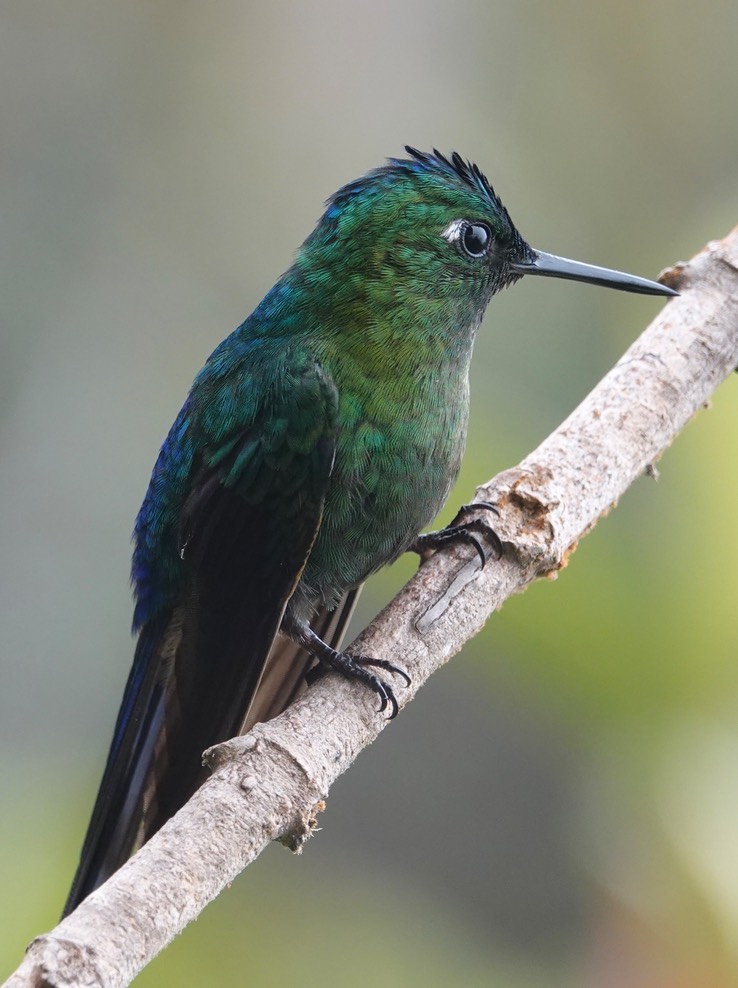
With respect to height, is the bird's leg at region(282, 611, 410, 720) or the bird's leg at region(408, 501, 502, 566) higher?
the bird's leg at region(408, 501, 502, 566)

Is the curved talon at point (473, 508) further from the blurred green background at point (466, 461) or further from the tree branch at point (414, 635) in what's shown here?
the blurred green background at point (466, 461)

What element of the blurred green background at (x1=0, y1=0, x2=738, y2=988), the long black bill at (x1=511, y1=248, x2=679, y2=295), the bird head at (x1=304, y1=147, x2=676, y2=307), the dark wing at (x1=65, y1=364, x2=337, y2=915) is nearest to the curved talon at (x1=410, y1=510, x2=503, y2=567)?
the blurred green background at (x1=0, y1=0, x2=738, y2=988)

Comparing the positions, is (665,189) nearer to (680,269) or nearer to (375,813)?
(680,269)

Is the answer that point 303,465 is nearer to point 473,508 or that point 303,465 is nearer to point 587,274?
point 473,508

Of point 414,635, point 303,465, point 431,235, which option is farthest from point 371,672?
point 431,235

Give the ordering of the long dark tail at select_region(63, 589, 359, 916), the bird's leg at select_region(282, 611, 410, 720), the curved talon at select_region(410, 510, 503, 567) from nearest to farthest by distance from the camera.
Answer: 1. the bird's leg at select_region(282, 611, 410, 720)
2. the curved talon at select_region(410, 510, 503, 567)
3. the long dark tail at select_region(63, 589, 359, 916)

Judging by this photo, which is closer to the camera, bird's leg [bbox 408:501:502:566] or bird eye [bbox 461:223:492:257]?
bird's leg [bbox 408:501:502:566]

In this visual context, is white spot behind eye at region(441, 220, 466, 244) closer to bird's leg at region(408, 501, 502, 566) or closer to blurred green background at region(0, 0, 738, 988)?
blurred green background at region(0, 0, 738, 988)
